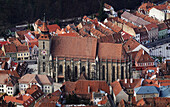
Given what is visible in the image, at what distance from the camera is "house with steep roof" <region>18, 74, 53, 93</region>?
130m

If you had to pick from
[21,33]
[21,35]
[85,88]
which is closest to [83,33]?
[21,35]

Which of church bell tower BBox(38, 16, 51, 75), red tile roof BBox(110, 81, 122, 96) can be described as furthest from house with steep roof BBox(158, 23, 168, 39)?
church bell tower BBox(38, 16, 51, 75)

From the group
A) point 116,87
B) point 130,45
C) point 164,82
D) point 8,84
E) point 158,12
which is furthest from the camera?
point 158,12

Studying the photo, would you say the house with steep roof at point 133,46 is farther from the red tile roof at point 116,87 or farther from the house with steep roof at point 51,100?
the house with steep roof at point 51,100

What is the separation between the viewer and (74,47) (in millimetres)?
137500

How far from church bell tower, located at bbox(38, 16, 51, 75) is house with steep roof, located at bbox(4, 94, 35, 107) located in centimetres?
1694

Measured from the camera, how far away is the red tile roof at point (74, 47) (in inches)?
5404

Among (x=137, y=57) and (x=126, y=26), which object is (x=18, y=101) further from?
(x=126, y=26)

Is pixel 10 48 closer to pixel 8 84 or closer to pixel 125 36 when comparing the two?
pixel 8 84

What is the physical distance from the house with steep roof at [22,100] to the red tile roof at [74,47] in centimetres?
1845

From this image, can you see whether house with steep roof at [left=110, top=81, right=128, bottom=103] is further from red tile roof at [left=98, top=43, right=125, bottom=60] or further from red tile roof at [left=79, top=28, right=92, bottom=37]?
red tile roof at [left=79, top=28, right=92, bottom=37]

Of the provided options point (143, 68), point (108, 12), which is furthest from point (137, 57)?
point (108, 12)

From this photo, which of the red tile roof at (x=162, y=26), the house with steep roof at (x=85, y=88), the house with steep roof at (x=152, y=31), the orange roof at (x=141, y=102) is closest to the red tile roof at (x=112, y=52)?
the house with steep roof at (x=85, y=88)

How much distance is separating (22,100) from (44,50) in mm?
19919
